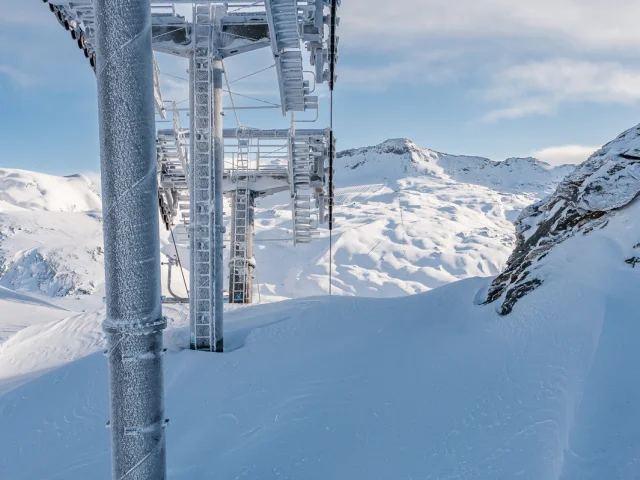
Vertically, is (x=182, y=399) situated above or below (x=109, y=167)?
below

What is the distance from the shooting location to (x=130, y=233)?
111 inches

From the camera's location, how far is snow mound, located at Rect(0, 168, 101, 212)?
7306cm

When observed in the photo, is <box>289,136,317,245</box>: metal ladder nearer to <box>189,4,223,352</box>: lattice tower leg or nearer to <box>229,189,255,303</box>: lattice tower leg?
<box>229,189,255,303</box>: lattice tower leg

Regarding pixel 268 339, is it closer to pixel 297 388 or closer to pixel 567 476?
pixel 297 388

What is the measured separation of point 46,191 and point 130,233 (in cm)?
8594

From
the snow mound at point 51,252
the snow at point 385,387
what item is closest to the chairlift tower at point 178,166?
the snow at point 385,387

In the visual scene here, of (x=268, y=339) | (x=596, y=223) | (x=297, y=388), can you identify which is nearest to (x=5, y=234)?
(x=268, y=339)

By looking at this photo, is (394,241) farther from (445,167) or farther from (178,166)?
(445,167)

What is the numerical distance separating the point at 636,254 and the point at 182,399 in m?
6.97

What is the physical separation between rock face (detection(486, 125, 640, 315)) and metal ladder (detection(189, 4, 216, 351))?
17.3ft

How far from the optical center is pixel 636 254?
23.8ft

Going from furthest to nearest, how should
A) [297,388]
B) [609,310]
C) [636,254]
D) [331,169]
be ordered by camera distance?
[331,169] < [636,254] < [297,388] < [609,310]

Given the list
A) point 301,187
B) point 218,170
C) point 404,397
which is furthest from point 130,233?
point 301,187

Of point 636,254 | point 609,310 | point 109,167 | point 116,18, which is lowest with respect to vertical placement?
point 609,310
